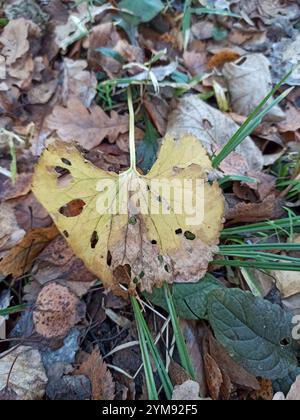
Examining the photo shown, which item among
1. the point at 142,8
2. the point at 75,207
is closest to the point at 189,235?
the point at 75,207

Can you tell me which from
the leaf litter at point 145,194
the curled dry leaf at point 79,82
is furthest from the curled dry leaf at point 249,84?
the curled dry leaf at point 79,82

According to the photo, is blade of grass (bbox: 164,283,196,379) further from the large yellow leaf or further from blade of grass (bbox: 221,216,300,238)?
blade of grass (bbox: 221,216,300,238)

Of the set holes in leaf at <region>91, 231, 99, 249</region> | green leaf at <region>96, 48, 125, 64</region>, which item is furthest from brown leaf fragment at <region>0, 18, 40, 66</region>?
holes in leaf at <region>91, 231, 99, 249</region>

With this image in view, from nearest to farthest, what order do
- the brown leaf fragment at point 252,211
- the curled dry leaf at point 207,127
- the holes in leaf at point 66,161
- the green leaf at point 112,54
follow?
the holes in leaf at point 66,161 < the brown leaf fragment at point 252,211 < the curled dry leaf at point 207,127 < the green leaf at point 112,54

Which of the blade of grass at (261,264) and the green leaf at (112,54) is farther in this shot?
the green leaf at (112,54)

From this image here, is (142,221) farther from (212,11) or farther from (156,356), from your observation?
(212,11)

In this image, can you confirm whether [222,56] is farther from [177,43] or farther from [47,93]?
[47,93]

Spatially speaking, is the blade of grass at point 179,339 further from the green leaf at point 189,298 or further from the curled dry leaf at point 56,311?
the curled dry leaf at point 56,311
